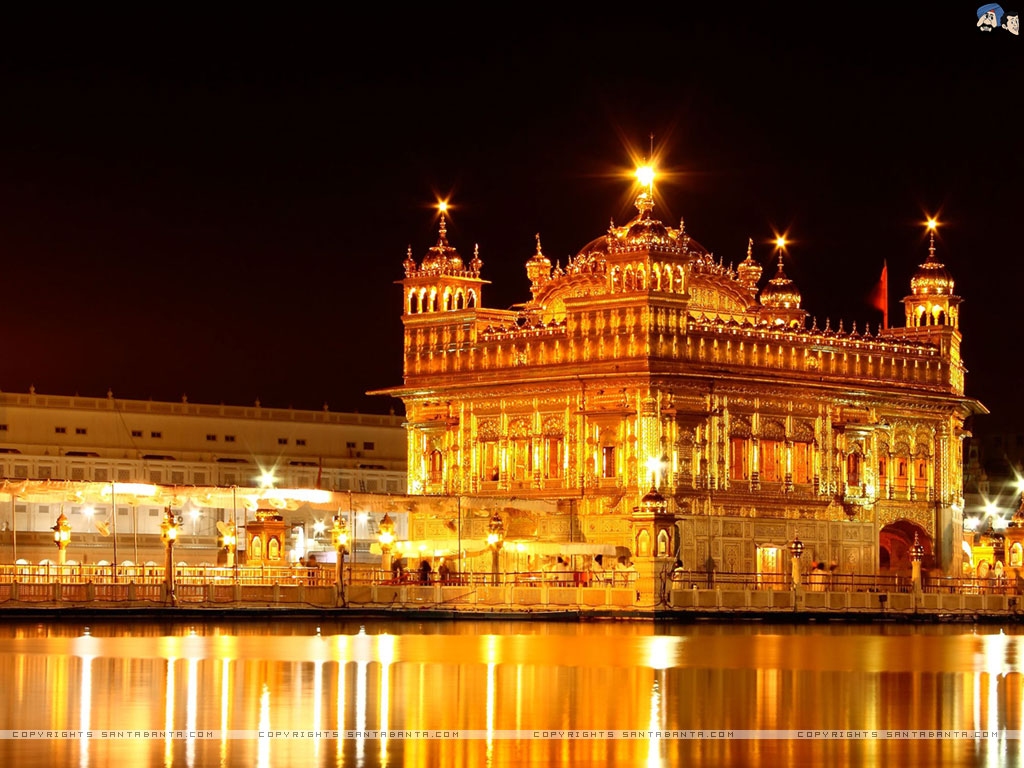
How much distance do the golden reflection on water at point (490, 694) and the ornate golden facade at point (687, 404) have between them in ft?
65.2

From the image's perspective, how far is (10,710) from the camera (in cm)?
2234

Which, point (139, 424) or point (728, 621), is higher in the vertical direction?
point (139, 424)

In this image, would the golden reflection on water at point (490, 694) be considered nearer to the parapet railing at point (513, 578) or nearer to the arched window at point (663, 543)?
the arched window at point (663, 543)

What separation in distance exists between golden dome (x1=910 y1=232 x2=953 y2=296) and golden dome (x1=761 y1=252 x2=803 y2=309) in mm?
3684

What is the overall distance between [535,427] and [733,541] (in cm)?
628

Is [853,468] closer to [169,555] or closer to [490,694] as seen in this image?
[169,555]

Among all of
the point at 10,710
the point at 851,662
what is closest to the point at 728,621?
the point at 851,662

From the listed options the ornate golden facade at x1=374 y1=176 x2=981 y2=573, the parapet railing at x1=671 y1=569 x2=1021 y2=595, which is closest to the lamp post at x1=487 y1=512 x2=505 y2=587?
the ornate golden facade at x1=374 y1=176 x2=981 y2=573

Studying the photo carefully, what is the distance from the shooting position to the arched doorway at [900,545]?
65.6 m

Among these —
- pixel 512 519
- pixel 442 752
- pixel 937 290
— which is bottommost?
pixel 442 752

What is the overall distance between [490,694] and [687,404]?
35.2 meters

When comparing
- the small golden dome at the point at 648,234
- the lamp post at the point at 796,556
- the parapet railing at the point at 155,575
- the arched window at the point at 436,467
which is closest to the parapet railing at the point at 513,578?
the parapet railing at the point at 155,575

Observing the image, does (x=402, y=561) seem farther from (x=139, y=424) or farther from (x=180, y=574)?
(x=139, y=424)

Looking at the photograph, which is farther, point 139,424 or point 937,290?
point 139,424
